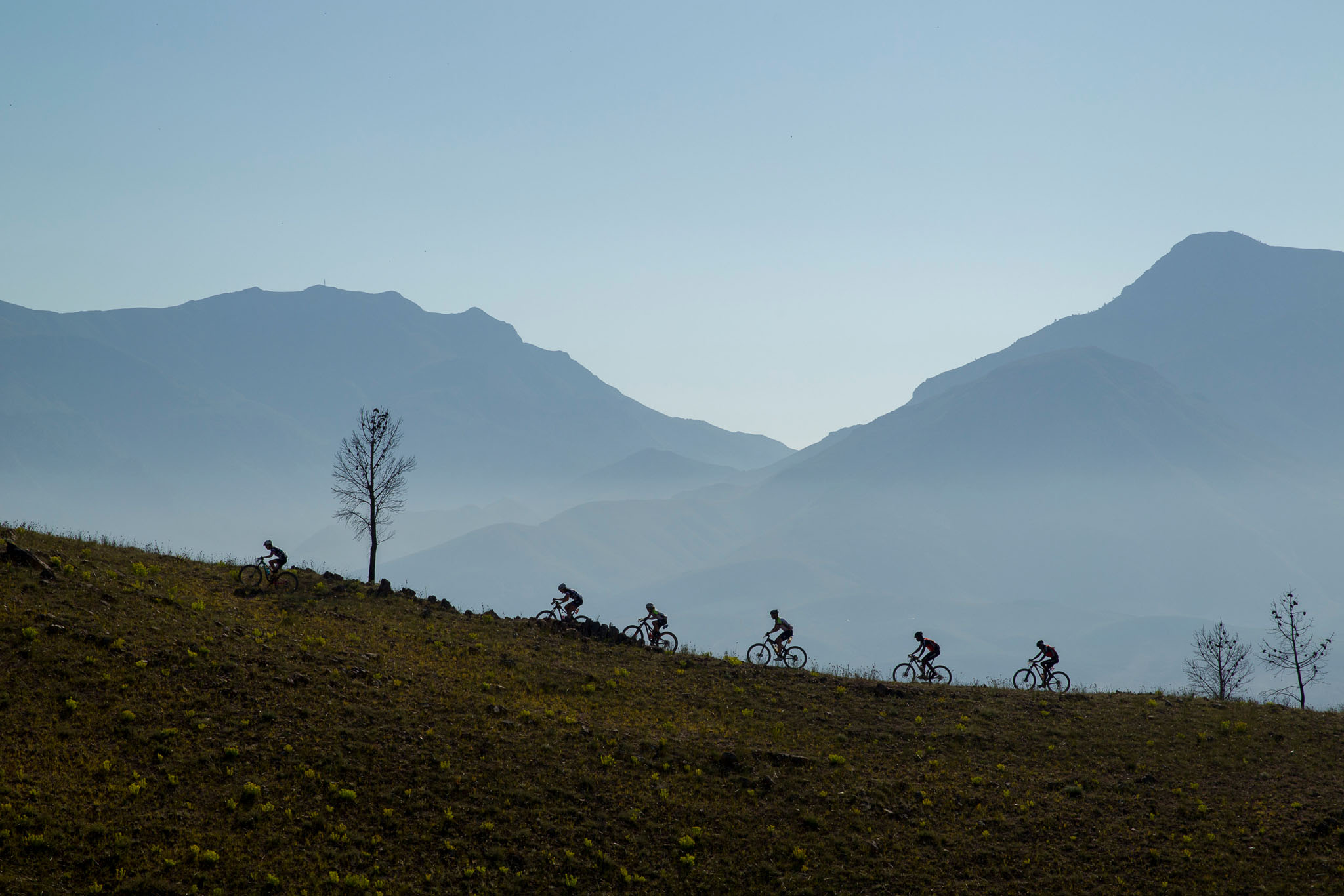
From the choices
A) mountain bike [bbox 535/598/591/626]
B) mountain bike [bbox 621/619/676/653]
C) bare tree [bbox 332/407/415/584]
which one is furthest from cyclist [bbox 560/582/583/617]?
bare tree [bbox 332/407/415/584]

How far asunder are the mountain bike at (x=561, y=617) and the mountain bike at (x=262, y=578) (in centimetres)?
968

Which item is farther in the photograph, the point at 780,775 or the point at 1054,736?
the point at 1054,736

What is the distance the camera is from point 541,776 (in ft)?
65.6

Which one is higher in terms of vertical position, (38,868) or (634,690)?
(634,690)

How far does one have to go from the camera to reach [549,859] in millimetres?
17328

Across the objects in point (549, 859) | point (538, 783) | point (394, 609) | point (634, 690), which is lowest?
point (549, 859)

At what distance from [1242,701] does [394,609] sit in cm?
3220

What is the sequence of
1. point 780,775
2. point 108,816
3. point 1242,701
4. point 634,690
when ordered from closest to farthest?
1. point 108,816
2. point 780,775
3. point 634,690
4. point 1242,701

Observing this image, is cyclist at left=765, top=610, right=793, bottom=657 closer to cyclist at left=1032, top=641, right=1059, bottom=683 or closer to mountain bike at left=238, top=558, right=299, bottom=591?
cyclist at left=1032, top=641, right=1059, bottom=683

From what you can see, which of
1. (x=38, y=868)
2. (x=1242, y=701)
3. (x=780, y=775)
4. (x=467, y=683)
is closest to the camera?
(x=38, y=868)

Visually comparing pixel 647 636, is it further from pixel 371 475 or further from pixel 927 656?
pixel 371 475

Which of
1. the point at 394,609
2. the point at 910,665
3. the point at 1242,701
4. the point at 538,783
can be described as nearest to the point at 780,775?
the point at 538,783

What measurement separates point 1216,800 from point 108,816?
26.1m

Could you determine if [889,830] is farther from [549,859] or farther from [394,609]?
[394,609]
